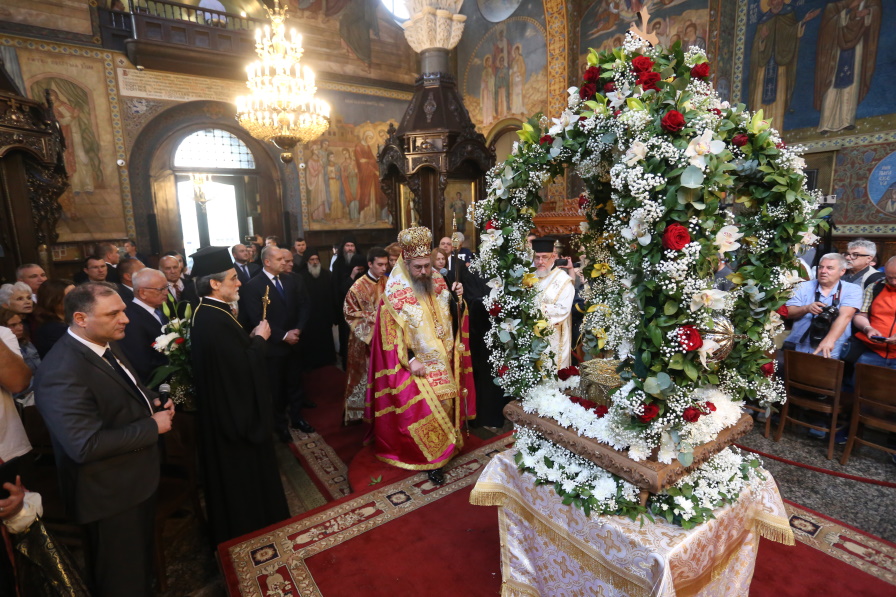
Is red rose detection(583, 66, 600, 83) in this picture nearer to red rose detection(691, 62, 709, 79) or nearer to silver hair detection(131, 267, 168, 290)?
red rose detection(691, 62, 709, 79)

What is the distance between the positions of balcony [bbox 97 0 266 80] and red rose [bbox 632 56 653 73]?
11.8 metres

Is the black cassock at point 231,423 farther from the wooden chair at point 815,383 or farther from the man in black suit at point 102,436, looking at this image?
the wooden chair at point 815,383

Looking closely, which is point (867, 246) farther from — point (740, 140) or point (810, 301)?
point (740, 140)

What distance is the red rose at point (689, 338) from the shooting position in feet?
5.90

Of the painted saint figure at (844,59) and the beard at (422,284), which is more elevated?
the painted saint figure at (844,59)

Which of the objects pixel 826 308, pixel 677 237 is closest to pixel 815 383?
pixel 826 308

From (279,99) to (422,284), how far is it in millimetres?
5572

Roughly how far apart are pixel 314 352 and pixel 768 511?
21.6ft

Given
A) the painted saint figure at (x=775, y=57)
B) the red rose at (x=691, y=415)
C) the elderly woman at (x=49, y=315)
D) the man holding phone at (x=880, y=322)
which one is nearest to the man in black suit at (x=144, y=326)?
the elderly woman at (x=49, y=315)

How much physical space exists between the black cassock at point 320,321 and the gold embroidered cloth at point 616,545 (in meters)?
5.42

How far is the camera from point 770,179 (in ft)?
6.82

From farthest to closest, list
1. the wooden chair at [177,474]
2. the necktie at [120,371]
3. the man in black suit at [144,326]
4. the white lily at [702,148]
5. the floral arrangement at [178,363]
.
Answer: the man in black suit at [144,326] → the floral arrangement at [178,363] → the wooden chair at [177,474] → the necktie at [120,371] → the white lily at [702,148]

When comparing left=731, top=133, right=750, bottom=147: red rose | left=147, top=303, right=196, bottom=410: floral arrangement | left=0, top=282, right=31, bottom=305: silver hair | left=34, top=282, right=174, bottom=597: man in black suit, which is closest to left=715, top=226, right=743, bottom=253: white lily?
left=731, top=133, right=750, bottom=147: red rose

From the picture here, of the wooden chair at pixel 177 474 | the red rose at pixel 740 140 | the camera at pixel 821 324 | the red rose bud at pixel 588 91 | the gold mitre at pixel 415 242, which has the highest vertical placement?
the red rose bud at pixel 588 91
